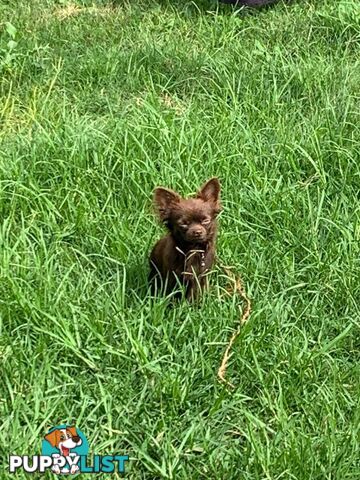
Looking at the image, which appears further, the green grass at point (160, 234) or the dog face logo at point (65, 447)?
the green grass at point (160, 234)

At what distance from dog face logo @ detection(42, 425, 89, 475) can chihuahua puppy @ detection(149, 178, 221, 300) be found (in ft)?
2.67

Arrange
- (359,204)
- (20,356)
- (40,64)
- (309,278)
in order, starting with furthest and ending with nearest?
(40,64) → (359,204) → (309,278) → (20,356)

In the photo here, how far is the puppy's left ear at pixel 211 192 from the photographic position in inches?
133

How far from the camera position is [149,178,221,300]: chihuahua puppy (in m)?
3.27

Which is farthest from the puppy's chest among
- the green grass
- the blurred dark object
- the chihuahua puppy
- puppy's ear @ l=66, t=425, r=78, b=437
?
the blurred dark object

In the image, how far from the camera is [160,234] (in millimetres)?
3816

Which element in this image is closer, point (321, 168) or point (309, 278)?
point (309, 278)

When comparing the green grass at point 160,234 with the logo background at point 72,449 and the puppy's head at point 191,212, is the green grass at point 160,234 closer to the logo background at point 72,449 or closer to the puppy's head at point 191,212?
the logo background at point 72,449

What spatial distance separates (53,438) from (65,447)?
65mm

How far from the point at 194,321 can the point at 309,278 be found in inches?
25.8

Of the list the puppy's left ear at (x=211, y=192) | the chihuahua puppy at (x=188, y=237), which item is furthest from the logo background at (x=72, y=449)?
the puppy's left ear at (x=211, y=192)

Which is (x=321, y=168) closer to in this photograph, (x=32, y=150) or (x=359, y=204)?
(x=359, y=204)

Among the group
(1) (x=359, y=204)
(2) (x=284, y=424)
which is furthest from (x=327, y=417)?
(1) (x=359, y=204)

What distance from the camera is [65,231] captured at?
12.6 ft
